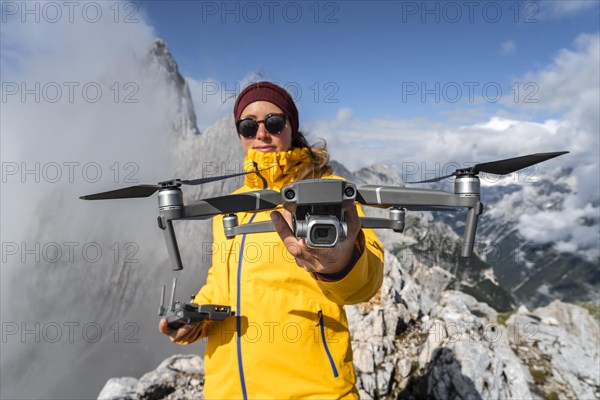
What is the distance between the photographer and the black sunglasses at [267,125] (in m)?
6.99

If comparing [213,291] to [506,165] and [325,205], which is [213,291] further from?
[506,165]

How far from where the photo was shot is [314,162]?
6773 mm

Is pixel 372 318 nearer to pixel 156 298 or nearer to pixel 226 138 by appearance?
pixel 156 298

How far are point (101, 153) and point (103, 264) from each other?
200ft

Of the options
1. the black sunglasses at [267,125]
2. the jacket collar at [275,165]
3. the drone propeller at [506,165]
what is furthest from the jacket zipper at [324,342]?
the black sunglasses at [267,125]

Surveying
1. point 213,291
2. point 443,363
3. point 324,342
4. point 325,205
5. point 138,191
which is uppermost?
point 138,191

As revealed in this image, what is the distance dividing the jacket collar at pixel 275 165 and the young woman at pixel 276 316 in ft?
0.07

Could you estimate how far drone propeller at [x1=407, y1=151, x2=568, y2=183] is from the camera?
157 inches

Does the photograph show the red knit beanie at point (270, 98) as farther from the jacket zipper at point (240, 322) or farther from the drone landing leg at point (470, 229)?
the drone landing leg at point (470, 229)

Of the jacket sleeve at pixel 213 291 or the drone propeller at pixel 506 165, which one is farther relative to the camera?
the jacket sleeve at pixel 213 291

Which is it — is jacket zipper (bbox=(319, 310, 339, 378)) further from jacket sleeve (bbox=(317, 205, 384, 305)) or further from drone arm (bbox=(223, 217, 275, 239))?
drone arm (bbox=(223, 217, 275, 239))

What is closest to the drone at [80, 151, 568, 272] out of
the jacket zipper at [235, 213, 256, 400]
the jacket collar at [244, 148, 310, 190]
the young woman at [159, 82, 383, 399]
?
the young woman at [159, 82, 383, 399]

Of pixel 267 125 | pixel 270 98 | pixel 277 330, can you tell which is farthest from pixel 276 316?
pixel 270 98

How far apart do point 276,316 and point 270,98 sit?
4.70m
